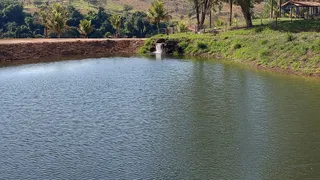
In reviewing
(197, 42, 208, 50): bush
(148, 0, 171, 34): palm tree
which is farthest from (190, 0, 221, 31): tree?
(197, 42, 208, 50): bush

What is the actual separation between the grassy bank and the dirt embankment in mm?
3818

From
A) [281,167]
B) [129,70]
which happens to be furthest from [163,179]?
[129,70]

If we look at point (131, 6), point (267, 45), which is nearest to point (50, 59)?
point (267, 45)

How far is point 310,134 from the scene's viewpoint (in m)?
29.4

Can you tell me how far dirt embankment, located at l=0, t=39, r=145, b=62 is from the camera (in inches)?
2630

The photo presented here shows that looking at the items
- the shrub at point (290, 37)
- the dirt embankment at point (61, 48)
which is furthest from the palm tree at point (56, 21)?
the shrub at point (290, 37)

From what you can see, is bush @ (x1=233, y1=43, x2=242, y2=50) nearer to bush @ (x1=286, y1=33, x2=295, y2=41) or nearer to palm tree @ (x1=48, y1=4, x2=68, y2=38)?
bush @ (x1=286, y1=33, x2=295, y2=41)

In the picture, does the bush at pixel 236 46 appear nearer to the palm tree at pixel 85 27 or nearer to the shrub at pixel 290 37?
the shrub at pixel 290 37

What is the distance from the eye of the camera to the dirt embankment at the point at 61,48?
66.8 m

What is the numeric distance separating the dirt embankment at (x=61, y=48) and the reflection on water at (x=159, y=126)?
54.2 feet

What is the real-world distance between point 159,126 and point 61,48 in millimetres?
44110

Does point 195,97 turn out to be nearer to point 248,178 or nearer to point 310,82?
point 310,82

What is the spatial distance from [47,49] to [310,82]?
40.6 meters

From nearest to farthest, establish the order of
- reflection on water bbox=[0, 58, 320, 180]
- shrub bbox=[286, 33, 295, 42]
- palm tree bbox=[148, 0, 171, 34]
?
reflection on water bbox=[0, 58, 320, 180]
shrub bbox=[286, 33, 295, 42]
palm tree bbox=[148, 0, 171, 34]
